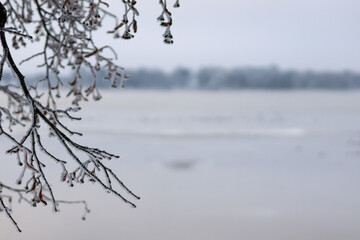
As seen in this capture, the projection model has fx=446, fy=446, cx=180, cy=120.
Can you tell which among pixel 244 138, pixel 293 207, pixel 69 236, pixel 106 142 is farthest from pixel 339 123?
pixel 69 236

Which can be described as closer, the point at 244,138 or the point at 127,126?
the point at 244,138

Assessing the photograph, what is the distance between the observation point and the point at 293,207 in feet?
32.7

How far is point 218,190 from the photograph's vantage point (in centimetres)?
1115

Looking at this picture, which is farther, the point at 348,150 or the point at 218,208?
the point at 348,150

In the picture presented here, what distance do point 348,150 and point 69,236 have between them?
1128cm

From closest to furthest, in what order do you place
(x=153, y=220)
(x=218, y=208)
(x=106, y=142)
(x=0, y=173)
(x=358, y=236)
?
1. (x=358, y=236)
2. (x=153, y=220)
3. (x=218, y=208)
4. (x=0, y=173)
5. (x=106, y=142)

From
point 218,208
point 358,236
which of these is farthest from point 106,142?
point 358,236

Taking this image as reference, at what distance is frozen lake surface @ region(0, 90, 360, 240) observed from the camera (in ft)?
28.8

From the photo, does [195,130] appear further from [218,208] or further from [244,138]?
[218,208]

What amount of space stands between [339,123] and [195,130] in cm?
841

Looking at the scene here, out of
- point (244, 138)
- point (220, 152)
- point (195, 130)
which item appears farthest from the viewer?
point (195, 130)

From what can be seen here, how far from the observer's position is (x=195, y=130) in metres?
21.4

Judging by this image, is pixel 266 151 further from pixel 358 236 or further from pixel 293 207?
pixel 358 236

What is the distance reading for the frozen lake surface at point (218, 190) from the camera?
345 inches
